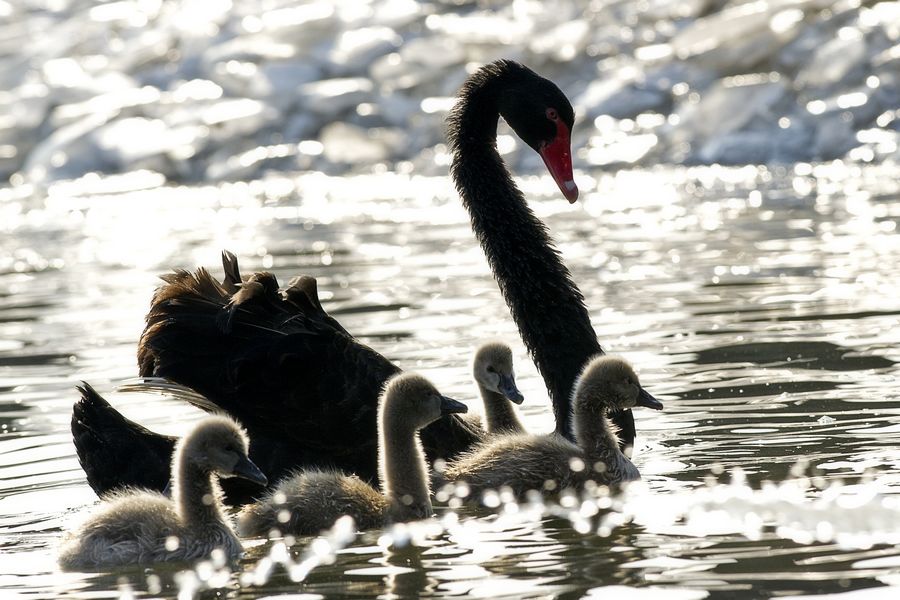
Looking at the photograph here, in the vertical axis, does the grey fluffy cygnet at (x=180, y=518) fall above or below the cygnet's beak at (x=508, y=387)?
below

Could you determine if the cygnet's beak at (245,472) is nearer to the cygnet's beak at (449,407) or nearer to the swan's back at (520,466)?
the cygnet's beak at (449,407)

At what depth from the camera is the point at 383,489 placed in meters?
5.20

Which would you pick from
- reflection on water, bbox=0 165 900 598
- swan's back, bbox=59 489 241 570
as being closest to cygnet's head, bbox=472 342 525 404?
reflection on water, bbox=0 165 900 598

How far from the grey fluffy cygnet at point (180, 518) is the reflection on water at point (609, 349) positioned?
88 millimetres

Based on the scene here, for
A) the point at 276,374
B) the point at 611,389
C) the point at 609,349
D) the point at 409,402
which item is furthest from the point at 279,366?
the point at 609,349

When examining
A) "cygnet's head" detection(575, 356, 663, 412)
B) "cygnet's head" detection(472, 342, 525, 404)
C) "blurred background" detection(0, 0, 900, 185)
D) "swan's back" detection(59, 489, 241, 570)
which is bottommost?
"swan's back" detection(59, 489, 241, 570)

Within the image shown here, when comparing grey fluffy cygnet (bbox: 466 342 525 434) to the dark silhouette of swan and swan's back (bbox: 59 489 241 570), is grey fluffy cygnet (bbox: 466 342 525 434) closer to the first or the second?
the dark silhouette of swan

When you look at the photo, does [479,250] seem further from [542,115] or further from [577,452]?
[577,452]

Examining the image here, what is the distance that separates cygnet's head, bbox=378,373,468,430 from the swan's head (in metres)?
1.54

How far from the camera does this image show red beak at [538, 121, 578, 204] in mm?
6574

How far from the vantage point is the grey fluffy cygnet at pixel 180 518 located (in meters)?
4.70

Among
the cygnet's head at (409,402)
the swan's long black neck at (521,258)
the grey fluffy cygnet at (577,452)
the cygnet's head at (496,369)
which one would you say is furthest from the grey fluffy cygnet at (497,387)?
the cygnet's head at (409,402)

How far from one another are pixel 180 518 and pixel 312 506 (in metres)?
0.41

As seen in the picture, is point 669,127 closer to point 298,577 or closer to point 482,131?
point 482,131
